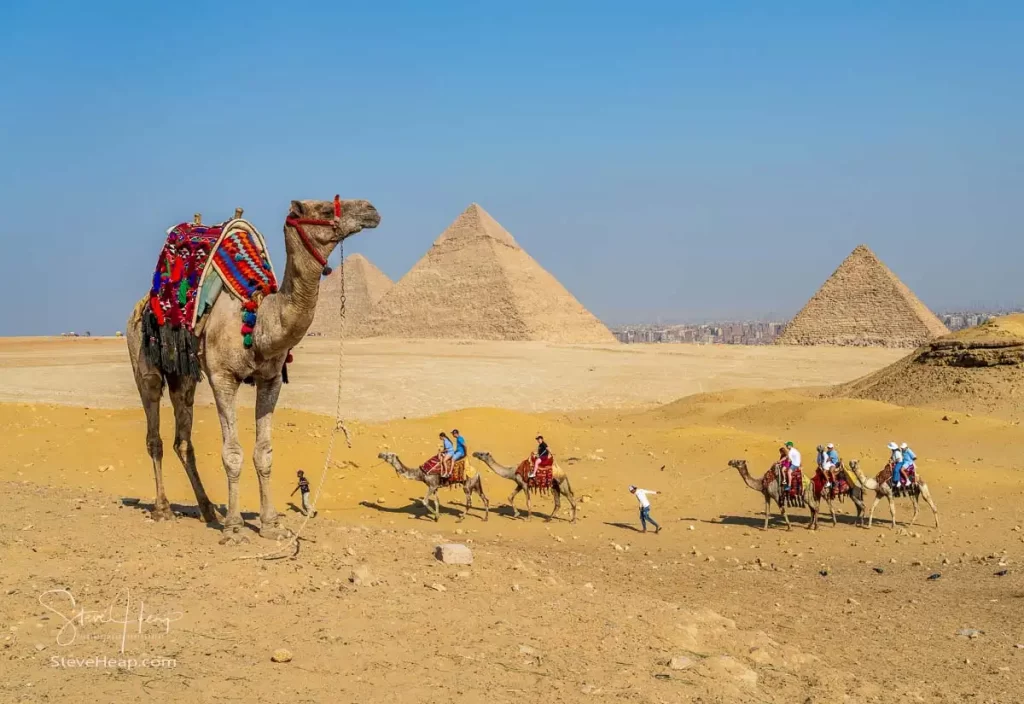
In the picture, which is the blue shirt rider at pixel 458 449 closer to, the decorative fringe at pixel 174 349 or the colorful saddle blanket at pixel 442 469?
the colorful saddle blanket at pixel 442 469

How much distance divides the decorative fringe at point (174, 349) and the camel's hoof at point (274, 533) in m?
1.38

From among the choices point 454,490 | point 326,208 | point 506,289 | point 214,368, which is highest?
point 506,289

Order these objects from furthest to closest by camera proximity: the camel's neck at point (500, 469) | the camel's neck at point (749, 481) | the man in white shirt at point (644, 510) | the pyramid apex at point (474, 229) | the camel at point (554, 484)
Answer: the pyramid apex at point (474, 229), the camel's neck at point (500, 469), the camel's neck at point (749, 481), the camel at point (554, 484), the man in white shirt at point (644, 510)

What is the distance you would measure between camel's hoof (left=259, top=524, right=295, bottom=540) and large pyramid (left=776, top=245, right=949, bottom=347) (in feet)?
247

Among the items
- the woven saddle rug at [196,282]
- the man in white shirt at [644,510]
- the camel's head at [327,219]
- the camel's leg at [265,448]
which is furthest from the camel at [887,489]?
the woven saddle rug at [196,282]

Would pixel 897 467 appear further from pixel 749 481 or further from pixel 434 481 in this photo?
pixel 434 481

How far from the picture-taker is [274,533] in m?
6.95

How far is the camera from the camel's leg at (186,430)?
7648 millimetres

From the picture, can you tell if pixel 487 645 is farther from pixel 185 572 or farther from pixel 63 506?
pixel 63 506

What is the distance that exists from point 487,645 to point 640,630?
1.13m

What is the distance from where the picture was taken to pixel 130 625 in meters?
4.80

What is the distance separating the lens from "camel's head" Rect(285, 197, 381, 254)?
6172mm

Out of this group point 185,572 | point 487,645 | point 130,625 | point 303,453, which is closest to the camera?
point 130,625

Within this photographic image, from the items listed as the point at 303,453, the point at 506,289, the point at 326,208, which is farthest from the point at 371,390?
the point at 506,289
